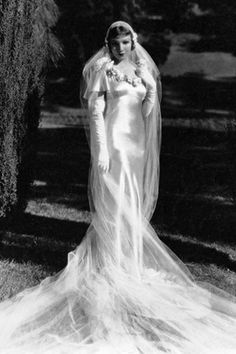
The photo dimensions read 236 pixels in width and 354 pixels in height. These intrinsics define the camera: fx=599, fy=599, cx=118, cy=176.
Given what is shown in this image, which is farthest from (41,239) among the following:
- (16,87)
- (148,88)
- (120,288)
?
(148,88)

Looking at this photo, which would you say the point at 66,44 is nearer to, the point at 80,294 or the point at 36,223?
the point at 36,223

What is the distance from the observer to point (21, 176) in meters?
6.73

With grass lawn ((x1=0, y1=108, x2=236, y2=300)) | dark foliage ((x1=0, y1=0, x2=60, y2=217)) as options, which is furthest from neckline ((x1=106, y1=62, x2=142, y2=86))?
grass lawn ((x1=0, y1=108, x2=236, y2=300))

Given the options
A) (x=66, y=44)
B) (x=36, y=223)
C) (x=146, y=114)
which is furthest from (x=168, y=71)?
(x=146, y=114)

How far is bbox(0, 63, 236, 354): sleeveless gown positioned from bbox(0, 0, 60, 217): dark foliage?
1.49 m

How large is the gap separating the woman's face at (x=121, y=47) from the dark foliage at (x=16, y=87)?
1.61 m

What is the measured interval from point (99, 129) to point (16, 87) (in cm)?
175

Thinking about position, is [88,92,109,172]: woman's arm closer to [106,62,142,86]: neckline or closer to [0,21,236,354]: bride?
[0,21,236,354]: bride

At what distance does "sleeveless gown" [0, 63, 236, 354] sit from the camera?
4.36 meters

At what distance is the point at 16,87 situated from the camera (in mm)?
6082

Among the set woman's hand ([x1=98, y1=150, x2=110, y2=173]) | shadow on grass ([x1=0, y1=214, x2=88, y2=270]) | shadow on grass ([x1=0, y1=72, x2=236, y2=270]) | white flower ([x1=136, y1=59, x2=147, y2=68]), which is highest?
white flower ([x1=136, y1=59, x2=147, y2=68])

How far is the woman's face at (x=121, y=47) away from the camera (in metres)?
4.70

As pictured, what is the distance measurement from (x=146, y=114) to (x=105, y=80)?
0.47 meters

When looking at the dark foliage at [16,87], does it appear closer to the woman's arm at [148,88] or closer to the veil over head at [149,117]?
the veil over head at [149,117]
